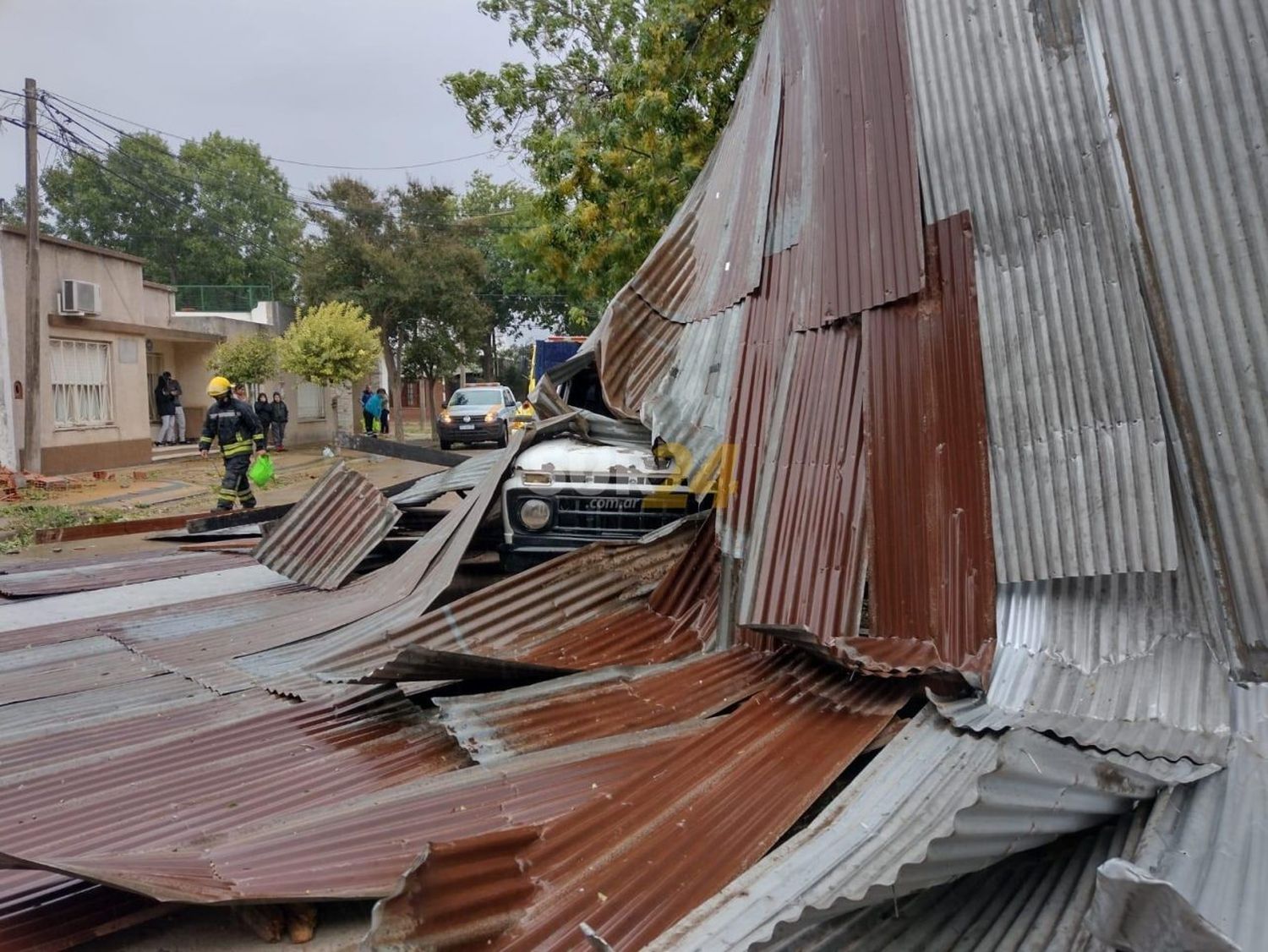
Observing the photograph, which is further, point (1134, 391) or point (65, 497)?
point (65, 497)

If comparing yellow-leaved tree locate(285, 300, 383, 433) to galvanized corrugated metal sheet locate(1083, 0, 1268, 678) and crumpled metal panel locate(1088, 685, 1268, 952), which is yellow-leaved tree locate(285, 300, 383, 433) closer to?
galvanized corrugated metal sheet locate(1083, 0, 1268, 678)

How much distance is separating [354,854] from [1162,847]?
2.12 m

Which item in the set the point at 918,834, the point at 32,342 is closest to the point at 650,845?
the point at 918,834

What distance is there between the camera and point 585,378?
7.23 metres

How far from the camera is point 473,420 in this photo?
24594mm

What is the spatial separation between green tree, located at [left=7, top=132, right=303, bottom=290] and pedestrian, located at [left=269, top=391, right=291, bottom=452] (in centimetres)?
1970

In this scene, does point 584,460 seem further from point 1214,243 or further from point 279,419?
point 279,419

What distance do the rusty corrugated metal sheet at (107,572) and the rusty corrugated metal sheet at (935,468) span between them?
6.03 m

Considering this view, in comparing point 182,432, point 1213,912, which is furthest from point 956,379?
point 182,432

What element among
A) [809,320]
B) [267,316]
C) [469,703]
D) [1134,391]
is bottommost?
[469,703]

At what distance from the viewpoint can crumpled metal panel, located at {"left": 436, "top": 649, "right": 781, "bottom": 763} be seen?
3.41 m

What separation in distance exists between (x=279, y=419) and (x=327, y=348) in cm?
296

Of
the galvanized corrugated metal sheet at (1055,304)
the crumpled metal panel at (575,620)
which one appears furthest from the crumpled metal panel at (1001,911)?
the crumpled metal panel at (575,620)

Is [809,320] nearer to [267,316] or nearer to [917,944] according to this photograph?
[917,944]
